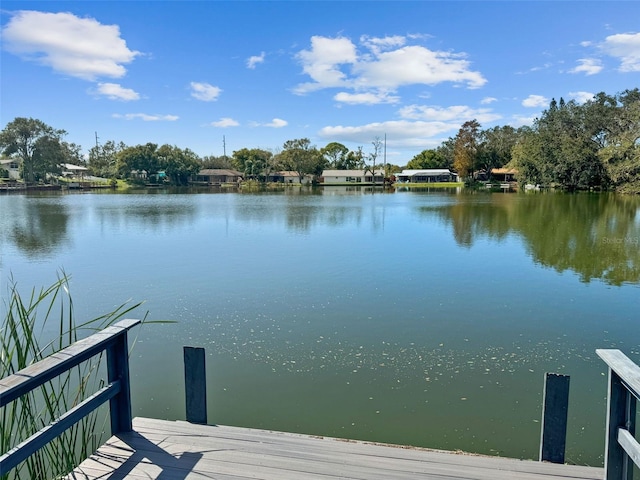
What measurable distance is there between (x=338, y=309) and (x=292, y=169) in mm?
66644

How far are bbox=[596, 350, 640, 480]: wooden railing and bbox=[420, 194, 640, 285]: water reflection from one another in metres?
8.33

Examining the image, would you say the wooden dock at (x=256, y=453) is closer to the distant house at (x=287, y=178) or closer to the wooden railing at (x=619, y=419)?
the wooden railing at (x=619, y=419)

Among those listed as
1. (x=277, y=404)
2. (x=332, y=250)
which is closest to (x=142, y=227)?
(x=332, y=250)

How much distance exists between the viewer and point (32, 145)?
54.3 m

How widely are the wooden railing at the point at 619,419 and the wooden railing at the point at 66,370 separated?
2635mm

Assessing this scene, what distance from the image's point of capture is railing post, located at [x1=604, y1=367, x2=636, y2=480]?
2216mm

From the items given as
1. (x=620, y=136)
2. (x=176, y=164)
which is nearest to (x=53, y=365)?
(x=620, y=136)

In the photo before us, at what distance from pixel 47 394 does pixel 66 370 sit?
39.8 inches

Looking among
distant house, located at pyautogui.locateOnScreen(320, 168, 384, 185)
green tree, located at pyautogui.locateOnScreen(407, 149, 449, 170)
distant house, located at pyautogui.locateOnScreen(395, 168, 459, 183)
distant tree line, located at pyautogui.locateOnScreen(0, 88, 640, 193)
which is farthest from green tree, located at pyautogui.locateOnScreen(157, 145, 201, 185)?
green tree, located at pyautogui.locateOnScreen(407, 149, 449, 170)

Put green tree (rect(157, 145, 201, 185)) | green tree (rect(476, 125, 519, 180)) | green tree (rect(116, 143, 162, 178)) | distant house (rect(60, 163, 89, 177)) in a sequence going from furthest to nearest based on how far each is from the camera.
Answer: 1. green tree (rect(157, 145, 201, 185))
2. green tree (rect(476, 125, 519, 180))
3. green tree (rect(116, 143, 162, 178))
4. distant house (rect(60, 163, 89, 177))

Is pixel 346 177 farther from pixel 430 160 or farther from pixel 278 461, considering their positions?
pixel 278 461

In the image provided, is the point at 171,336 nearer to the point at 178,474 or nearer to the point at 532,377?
the point at 178,474

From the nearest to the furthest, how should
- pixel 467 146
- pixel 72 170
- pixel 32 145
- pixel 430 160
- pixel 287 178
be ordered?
pixel 32 145 < pixel 467 146 < pixel 72 170 < pixel 287 178 < pixel 430 160

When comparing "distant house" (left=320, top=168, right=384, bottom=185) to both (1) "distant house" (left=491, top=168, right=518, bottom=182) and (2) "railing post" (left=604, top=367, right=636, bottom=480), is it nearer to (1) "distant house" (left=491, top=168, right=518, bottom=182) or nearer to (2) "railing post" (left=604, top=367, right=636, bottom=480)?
(1) "distant house" (left=491, top=168, right=518, bottom=182)
